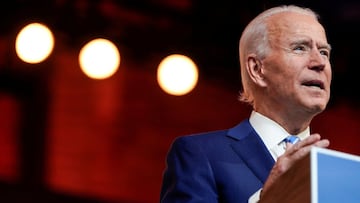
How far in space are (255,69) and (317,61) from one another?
0.17m

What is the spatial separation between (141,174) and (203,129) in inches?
15.9

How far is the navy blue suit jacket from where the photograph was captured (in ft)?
6.81

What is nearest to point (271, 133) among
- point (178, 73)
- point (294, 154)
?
point (294, 154)

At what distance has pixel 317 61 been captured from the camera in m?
2.32

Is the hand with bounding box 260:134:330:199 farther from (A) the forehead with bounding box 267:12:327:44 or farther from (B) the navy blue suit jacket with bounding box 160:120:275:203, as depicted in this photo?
(A) the forehead with bounding box 267:12:327:44

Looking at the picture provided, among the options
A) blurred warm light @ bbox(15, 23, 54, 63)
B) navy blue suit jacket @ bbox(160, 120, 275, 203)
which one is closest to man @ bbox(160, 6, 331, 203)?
navy blue suit jacket @ bbox(160, 120, 275, 203)

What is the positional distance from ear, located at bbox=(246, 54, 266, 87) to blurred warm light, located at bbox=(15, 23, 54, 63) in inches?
81.4

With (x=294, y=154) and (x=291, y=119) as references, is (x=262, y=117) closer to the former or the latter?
(x=291, y=119)

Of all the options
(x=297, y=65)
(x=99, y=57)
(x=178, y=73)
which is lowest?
(x=178, y=73)

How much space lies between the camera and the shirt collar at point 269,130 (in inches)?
89.0

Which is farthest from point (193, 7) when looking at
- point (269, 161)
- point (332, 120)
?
point (269, 161)

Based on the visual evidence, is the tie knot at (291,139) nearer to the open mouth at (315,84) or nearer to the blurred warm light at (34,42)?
the open mouth at (315,84)

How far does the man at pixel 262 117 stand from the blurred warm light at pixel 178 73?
2.14 meters

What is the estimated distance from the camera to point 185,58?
467 cm
